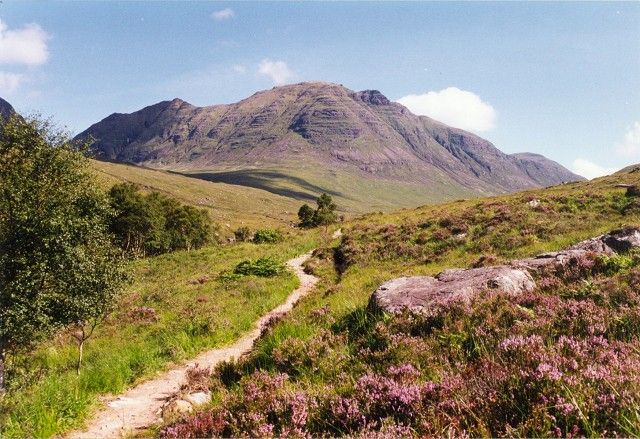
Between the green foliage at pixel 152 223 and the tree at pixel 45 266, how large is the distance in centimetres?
3306

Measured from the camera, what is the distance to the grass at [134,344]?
8672 millimetres

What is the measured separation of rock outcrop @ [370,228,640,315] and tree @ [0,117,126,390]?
1241cm

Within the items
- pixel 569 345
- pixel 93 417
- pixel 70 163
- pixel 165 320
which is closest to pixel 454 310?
pixel 569 345

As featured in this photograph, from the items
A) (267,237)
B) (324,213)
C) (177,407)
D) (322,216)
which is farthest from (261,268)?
(324,213)

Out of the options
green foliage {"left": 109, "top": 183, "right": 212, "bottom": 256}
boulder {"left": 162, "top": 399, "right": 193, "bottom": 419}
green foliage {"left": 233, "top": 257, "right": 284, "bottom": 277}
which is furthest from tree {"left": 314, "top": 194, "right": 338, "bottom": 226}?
boulder {"left": 162, "top": 399, "right": 193, "bottom": 419}

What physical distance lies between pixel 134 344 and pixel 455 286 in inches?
492

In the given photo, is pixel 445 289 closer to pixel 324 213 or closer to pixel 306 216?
pixel 324 213

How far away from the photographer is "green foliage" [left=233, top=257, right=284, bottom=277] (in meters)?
28.6

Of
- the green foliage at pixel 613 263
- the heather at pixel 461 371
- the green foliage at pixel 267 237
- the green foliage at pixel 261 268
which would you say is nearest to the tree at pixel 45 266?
the heather at pixel 461 371

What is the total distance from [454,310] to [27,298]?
1701cm

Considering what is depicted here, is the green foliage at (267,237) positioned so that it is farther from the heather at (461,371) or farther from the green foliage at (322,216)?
the heather at (461,371)

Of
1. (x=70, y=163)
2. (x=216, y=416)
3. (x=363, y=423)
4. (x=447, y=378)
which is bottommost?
(x=216, y=416)

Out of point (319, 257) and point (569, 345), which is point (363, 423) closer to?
point (569, 345)

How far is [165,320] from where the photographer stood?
19.8 meters
